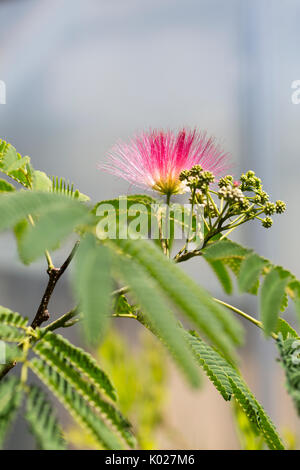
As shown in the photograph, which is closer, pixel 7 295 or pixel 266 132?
pixel 266 132

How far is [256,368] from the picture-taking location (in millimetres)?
2219

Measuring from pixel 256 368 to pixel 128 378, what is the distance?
0.75m


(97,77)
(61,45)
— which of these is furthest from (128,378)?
(61,45)

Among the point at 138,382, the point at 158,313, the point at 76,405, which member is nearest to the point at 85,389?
the point at 76,405

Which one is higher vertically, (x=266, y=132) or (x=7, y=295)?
(x=266, y=132)

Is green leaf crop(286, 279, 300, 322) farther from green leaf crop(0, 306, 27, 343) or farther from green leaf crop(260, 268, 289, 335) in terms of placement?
green leaf crop(0, 306, 27, 343)

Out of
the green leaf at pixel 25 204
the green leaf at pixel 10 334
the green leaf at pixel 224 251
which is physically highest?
the green leaf at pixel 25 204

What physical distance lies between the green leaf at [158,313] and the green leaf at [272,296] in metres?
0.07

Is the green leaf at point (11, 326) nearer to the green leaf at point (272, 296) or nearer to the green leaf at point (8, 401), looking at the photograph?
the green leaf at point (8, 401)

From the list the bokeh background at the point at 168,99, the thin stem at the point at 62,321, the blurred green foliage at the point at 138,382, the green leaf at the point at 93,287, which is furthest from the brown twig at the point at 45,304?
the bokeh background at the point at 168,99

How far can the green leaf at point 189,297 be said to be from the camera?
254 mm

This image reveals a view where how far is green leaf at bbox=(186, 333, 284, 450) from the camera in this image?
0.43 metres

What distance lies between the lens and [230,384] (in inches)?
17.1

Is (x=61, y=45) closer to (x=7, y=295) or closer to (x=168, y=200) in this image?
(x=7, y=295)
